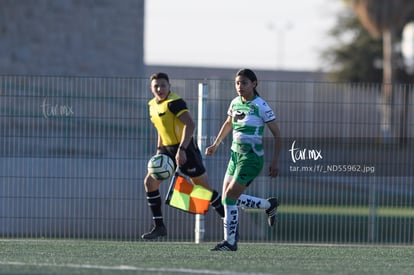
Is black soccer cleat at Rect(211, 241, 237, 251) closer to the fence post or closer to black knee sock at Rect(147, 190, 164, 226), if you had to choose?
black knee sock at Rect(147, 190, 164, 226)

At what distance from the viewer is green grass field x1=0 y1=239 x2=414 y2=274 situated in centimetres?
1085

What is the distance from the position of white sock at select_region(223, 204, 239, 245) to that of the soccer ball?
2.62 ft

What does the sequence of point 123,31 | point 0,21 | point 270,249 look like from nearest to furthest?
point 270,249 → point 0,21 → point 123,31

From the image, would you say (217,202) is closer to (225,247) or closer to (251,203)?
(251,203)

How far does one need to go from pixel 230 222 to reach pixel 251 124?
3.62 ft

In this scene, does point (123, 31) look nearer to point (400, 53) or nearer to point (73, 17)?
point (73, 17)

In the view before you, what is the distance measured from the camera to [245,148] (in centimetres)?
1277

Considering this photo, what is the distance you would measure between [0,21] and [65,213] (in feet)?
36.8

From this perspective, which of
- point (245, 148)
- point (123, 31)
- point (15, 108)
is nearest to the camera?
point (245, 148)

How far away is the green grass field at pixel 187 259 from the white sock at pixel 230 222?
18cm

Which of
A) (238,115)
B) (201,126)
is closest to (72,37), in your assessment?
(201,126)

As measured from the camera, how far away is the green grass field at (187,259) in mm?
10852

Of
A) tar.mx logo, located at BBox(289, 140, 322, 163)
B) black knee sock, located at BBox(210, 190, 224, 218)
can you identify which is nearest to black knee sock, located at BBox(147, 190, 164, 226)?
black knee sock, located at BBox(210, 190, 224, 218)

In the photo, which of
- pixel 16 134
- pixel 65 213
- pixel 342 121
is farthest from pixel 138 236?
pixel 342 121
